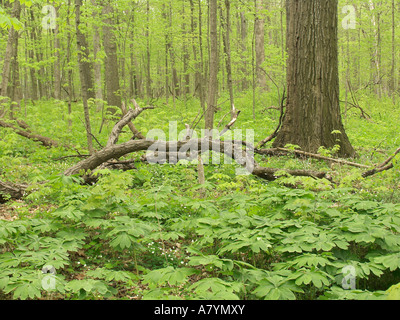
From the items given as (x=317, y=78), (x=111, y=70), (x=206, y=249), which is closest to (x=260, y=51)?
(x=111, y=70)

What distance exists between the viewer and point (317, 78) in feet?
27.2

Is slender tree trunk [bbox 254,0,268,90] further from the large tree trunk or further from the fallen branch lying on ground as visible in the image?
the fallen branch lying on ground

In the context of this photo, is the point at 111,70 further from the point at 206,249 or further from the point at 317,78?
the point at 206,249

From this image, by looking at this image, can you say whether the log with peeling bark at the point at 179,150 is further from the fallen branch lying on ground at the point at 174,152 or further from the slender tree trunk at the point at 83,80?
the slender tree trunk at the point at 83,80

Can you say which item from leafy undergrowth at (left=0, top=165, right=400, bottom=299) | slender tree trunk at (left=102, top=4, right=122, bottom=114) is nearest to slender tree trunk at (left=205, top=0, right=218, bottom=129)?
leafy undergrowth at (left=0, top=165, right=400, bottom=299)

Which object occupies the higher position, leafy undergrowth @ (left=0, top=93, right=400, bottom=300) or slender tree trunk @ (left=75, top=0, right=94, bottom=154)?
slender tree trunk @ (left=75, top=0, right=94, bottom=154)

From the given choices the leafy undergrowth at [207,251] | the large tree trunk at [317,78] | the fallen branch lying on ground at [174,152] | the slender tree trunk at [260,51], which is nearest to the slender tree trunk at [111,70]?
the fallen branch lying on ground at [174,152]

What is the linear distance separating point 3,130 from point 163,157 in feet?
17.4

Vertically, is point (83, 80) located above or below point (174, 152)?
above

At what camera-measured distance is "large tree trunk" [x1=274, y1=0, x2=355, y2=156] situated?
820cm

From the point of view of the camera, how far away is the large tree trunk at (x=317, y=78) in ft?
26.9

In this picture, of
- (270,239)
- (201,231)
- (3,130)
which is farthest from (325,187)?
(3,130)

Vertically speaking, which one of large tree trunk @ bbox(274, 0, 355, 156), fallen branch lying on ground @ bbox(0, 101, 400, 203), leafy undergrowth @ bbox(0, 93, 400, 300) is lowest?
leafy undergrowth @ bbox(0, 93, 400, 300)

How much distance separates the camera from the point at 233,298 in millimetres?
2393
